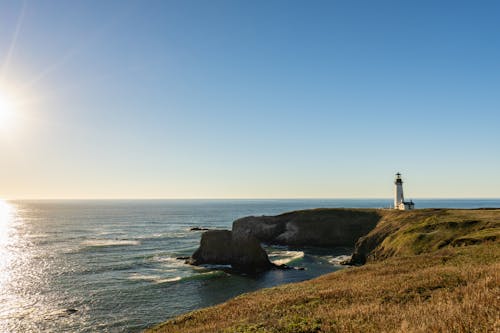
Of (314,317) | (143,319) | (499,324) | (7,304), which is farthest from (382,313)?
(7,304)

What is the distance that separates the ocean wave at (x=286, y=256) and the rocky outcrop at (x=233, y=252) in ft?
18.4

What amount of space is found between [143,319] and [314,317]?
2367 cm

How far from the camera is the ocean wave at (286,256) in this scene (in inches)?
2340

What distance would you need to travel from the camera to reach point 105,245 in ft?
254

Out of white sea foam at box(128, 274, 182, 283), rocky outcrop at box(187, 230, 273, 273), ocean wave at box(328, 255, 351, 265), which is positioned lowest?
ocean wave at box(328, 255, 351, 265)

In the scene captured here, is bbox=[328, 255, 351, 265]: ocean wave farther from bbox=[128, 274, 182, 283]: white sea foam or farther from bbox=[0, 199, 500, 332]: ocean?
bbox=[128, 274, 182, 283]: white sea foam

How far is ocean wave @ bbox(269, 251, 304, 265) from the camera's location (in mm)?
59438

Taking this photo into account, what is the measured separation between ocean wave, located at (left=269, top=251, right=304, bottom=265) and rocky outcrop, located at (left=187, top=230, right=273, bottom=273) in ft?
18.4

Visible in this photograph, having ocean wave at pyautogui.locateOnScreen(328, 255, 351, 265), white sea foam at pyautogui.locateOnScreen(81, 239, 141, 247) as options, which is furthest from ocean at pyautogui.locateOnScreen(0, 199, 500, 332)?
white sea foam at pyautogui.locateOnScreen(81, 239, 141, 247)

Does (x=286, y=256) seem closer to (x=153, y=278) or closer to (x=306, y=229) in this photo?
(x=306, y=229)

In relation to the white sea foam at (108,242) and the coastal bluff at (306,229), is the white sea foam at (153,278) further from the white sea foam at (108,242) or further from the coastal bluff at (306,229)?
the white sea foam at (108,242)

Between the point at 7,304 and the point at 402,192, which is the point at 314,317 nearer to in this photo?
the point at 7,304

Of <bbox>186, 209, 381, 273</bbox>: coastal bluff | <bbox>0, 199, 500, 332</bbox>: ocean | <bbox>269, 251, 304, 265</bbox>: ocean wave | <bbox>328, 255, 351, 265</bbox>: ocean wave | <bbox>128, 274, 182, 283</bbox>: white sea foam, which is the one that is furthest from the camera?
<bbox>269, 251, 304, 265</bbox>: ocean wave

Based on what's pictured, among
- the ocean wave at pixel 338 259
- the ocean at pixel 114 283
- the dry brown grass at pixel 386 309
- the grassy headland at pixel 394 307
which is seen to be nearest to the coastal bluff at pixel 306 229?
the ocean at pixel 114 283
